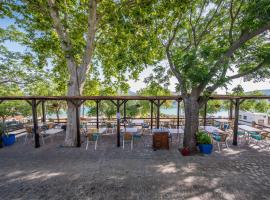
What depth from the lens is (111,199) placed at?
318 centimetres

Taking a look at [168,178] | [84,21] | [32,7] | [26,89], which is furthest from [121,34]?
[26,89]

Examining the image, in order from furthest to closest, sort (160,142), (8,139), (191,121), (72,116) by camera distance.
Answer: 1. (8,139)
2. (72,116)
3. (160,142)
4. (191,121)

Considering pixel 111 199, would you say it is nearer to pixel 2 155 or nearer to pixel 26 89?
pixel 2 155

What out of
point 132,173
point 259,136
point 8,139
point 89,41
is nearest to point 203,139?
point 259,136

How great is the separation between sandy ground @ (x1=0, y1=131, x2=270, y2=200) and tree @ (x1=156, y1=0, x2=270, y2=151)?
5.17ft

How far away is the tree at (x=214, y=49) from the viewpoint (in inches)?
181

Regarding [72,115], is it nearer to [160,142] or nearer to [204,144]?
[160,142]

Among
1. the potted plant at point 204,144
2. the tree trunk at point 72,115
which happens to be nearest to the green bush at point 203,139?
the potted plant at point 204,144

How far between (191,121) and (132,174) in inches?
138

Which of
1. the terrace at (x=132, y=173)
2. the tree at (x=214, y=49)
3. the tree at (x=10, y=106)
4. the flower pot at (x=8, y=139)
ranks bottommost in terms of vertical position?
the terrace at (x=132, y=173)

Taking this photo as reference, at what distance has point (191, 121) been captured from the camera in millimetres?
5965

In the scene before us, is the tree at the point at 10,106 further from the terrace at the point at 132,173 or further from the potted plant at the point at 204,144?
the potted plant at the point at 204,144

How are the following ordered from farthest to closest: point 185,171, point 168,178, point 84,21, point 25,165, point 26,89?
point 26,89 → point 84,21 → point 25,165 → point 185,171 → point 168,178

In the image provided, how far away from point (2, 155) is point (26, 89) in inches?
311
